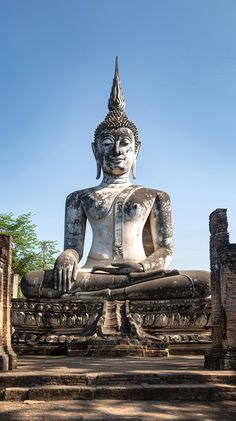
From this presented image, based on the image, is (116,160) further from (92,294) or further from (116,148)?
(92,294)

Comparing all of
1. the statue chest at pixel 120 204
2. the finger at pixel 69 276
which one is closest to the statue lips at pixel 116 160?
the statue chest at pixel 120 204

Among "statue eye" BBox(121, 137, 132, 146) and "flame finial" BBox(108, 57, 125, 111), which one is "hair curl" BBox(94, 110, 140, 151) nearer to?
"flame finial" BBox(108, 57, 125, 111)

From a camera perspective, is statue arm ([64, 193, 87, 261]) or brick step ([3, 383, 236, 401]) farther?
statue arm ([64, 193, 87, 261])

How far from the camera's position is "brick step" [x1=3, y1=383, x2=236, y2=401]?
4934mm

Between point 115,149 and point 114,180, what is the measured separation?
95 cm

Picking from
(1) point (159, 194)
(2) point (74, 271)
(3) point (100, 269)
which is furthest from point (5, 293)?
(1) point (159, 194)

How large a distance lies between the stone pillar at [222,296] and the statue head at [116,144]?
717 cm

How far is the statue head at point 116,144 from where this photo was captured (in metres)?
14.2

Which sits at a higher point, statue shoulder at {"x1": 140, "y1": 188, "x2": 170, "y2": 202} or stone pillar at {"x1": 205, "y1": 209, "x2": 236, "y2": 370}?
statue shoulder at {"x1": 140, "y1": 188, "x2": 170, "y2": 202}

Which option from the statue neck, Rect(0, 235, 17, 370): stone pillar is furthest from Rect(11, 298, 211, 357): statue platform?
the statue neck

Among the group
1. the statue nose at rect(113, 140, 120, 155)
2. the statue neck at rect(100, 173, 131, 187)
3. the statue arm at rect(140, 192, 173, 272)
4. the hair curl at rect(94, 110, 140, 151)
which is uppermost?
the hair curl at rect(94, 110, 140, 151)

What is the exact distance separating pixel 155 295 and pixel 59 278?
89.9 inches

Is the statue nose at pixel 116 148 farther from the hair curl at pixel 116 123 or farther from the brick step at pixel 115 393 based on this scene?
the brick step at pixel 115 393

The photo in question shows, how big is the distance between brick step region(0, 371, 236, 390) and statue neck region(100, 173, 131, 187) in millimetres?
9450
